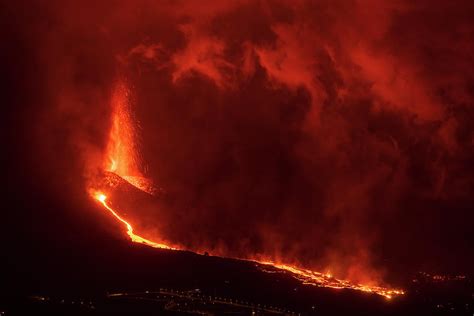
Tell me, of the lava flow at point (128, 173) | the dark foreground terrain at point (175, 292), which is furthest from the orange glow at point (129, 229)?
the dark foreground terrain at point (175, 292)

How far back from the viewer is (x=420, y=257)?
2602cm

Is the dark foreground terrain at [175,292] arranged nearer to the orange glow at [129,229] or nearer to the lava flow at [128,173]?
the orange glow at [129,229]

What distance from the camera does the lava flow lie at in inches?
862

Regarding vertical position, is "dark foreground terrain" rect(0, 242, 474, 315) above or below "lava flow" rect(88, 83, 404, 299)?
below

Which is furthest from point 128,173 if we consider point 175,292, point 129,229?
point 175,292

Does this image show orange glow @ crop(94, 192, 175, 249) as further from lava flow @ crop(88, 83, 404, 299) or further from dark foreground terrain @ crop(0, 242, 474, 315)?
dark foreground terrain @ crop(0, 242, 474, 315)

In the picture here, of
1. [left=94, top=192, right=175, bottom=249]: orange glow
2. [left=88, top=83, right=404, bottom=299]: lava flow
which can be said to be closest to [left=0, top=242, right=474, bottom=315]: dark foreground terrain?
[left=94, top=192, right=175, bottom=249]: orange glow

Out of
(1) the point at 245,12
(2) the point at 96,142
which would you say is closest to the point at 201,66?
(1) the point at 245,12

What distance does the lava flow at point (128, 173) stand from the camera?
21.9 meters

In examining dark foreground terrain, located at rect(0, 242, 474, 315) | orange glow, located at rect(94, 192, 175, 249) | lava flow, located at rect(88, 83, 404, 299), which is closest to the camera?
dark foreground terrain, located at rect(0, 242, 474, 315)

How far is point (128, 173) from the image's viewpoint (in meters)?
22.7

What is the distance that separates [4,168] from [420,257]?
15776 mm

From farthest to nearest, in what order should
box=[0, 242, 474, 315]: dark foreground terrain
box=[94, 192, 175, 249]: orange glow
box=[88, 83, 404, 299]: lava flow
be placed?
1. box=[88, 83, 404, 299]: lava flow
2. box=[94, 192, 175, 249]: orange glow
3. box=[0, 242, 474, 315]: dark foreground terrain

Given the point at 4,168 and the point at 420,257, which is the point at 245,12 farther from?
the point at 420,257
